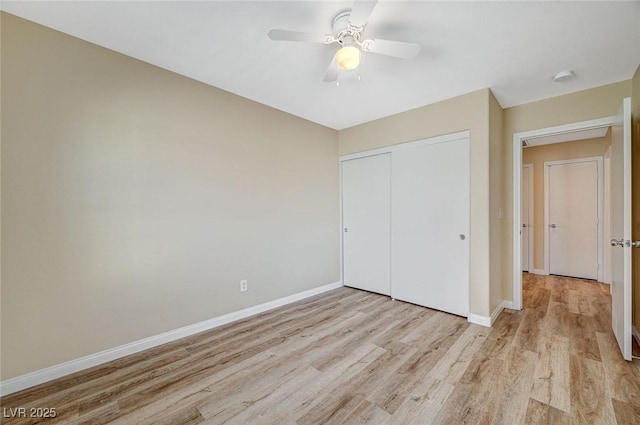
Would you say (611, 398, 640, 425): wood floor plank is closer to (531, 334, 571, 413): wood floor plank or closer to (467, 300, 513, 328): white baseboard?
(531, 334, 571, 413): wood floor plank

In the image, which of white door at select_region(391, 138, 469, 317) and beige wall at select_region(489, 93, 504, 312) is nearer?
beige wall at select_region(489, 93, 504, 312)

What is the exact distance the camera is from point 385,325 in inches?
108

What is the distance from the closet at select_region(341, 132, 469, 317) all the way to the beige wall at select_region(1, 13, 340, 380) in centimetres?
131

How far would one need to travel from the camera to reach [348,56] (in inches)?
67.9

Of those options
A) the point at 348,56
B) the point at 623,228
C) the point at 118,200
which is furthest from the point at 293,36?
the point at 623,228

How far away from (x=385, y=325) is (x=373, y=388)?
1017mm

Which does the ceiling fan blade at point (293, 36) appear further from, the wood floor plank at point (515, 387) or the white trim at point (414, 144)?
the wood floor plank at point (515, 387)

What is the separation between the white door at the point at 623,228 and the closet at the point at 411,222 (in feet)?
3.67

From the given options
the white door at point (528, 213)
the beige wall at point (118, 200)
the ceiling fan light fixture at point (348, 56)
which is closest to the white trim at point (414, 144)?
the beige wall at point (118, 200)

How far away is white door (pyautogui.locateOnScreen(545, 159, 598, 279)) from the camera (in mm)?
4371

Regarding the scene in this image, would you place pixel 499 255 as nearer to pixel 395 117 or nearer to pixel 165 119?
pixel 395 117

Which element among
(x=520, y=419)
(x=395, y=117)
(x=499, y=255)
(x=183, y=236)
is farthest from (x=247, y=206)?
(x=499, y=255)

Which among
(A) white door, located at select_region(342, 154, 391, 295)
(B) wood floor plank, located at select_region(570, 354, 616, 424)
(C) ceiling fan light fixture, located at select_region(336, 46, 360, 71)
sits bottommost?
(B) wood floor plank, located at select_region(570, 354, 616, 424)

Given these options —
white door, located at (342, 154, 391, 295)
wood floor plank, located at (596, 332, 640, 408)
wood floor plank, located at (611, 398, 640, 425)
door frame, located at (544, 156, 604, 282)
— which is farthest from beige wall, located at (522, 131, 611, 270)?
wood floor plank, located at (611, 398, 640, 425)
